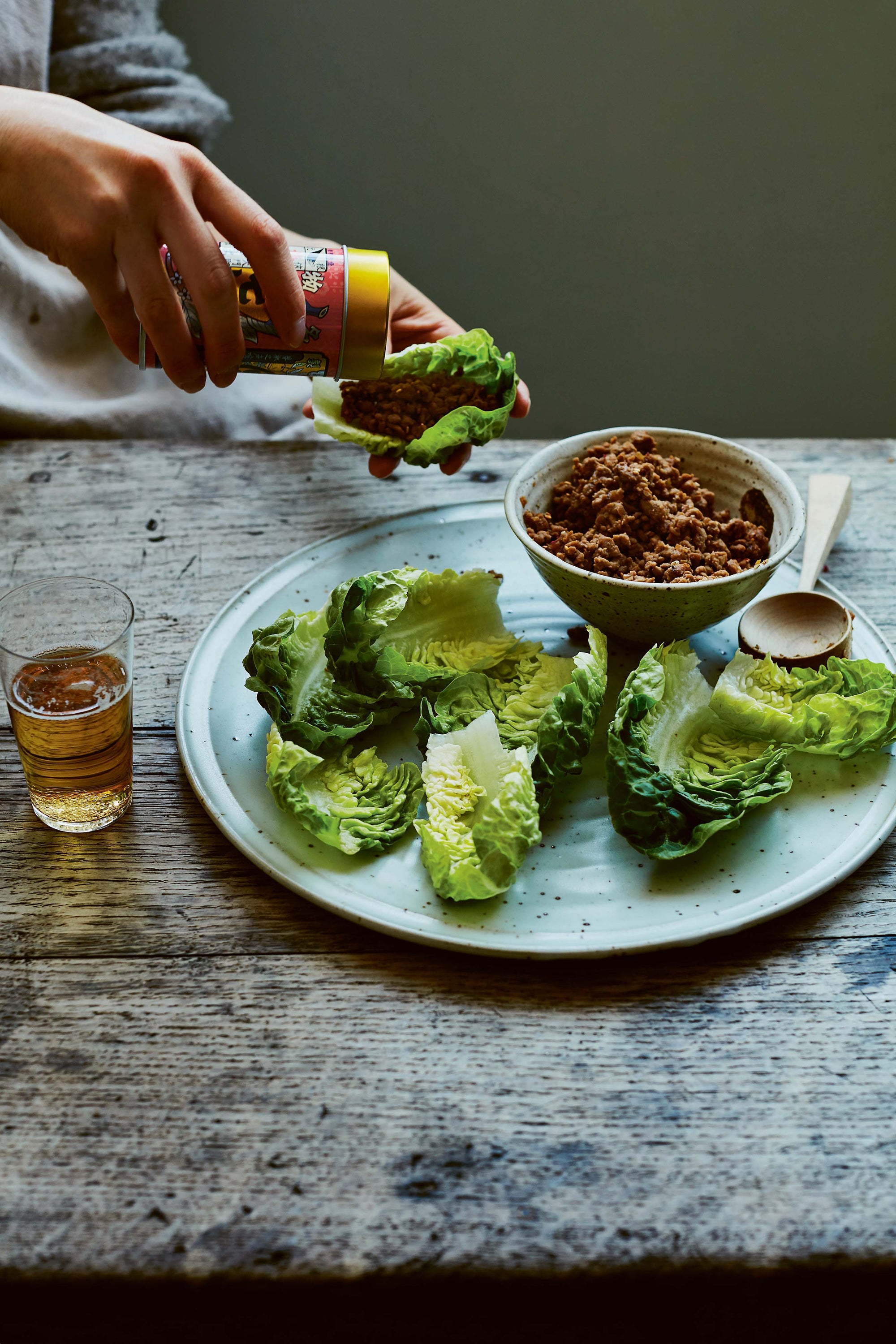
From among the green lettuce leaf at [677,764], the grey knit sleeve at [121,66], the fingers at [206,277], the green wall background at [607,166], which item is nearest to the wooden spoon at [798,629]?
the green lettuce leaf at [677,764]

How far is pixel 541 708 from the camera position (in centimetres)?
125

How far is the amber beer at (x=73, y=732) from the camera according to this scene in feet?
3.51

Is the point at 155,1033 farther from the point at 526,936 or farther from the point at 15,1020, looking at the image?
the point at 526,936

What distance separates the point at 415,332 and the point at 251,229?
685 mm

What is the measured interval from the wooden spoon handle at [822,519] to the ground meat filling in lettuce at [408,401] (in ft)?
1.67

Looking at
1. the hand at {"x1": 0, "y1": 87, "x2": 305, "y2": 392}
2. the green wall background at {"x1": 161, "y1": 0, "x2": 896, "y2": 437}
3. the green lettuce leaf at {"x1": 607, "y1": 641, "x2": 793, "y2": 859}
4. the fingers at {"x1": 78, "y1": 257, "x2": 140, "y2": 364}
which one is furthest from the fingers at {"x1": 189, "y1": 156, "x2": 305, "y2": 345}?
the green wall background at {"x1": 161, "y1": 0, "x2": 896, "y2": 437}

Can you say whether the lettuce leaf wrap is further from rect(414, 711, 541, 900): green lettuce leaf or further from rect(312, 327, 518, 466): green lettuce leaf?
rect(312, 327, 518, 466): green lettuce leaf

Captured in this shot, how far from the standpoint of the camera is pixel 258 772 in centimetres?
119

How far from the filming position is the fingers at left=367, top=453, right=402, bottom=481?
1.70 m

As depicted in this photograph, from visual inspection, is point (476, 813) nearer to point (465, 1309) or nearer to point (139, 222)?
point (465, 1309)

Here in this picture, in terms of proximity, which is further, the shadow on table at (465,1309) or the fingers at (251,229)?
the fingers at (251,229)

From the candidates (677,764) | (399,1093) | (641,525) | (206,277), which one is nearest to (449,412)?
(641,525)

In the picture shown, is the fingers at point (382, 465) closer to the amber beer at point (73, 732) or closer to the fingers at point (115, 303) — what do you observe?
the fingers at point (115, 303)

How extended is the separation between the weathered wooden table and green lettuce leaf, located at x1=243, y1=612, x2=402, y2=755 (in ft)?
0.50
